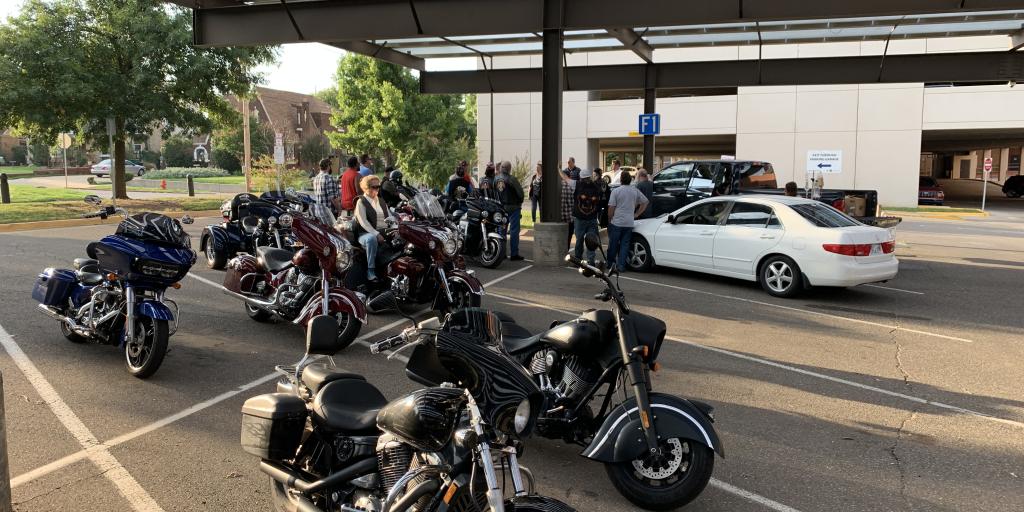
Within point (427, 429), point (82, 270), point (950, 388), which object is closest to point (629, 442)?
point (427, 429)

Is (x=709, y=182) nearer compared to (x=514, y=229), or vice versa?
(x=514, y=229)

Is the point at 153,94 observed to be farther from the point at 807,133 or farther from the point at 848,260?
the point at 807,133

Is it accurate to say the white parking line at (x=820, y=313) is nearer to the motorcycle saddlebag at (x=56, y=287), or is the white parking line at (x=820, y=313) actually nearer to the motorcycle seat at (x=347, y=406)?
the motorcycle seat at (x=347, y=406)

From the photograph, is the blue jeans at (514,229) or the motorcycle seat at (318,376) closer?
the motorcycle seat at (318,376)

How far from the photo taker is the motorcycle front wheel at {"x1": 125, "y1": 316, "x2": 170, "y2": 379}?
589 centimetres

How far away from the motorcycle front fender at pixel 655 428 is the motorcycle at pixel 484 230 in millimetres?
8884

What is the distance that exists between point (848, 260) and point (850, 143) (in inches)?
1077

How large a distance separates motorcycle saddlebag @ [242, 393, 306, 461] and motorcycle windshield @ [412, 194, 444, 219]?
22.8 feet

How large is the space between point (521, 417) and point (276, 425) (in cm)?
119

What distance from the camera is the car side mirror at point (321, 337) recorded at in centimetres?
354

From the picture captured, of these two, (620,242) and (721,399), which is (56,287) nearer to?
(721,399)

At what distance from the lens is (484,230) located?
42.5 feet

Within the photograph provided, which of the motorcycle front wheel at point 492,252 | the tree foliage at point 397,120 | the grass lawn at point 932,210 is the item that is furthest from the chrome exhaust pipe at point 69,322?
the grass lawn at point 932,210

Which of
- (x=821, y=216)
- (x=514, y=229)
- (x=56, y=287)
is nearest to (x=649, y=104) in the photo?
(x=514, y=229)
